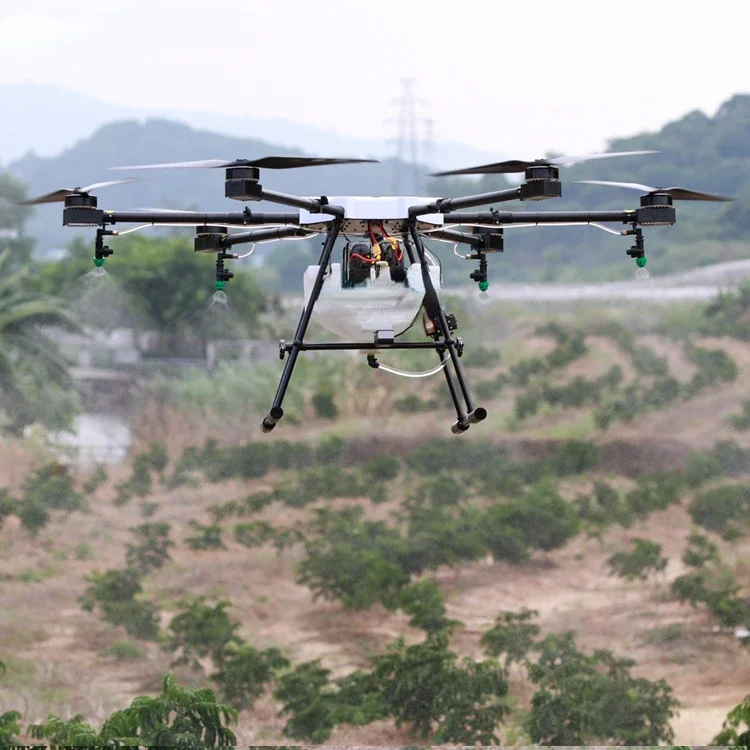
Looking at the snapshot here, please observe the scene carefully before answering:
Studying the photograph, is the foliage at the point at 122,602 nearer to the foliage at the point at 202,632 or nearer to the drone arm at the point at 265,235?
the foliage at the point at 202,632

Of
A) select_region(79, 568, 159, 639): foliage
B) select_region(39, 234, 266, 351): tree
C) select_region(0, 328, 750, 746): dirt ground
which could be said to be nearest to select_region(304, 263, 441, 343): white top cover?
select_region(0, 328, 750, 746): dirt ground

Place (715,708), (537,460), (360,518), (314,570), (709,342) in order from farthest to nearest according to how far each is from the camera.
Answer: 1. (709,342)
2. (537,460)
3. (360,518)
4. (314,570)
5. (715,708)

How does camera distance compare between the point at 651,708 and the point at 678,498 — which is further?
the point at 678,498

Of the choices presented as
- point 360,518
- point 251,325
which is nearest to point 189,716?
point 360,518

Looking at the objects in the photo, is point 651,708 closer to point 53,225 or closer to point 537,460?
point 537,460

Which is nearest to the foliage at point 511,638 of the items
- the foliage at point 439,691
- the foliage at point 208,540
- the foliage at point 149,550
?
the foliage at point 439,691

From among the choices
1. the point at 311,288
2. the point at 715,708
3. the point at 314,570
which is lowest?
the point at 715,708

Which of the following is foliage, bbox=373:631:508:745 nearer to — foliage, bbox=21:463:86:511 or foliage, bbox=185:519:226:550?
foliage, bbox=185:519:226:550
